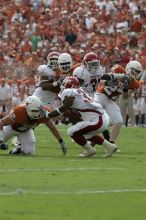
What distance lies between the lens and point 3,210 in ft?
24.2

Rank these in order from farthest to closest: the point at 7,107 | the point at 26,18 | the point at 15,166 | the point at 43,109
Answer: the point at 26,18 < the point at 7,107 < the point at 43,109 < the point at 15,166

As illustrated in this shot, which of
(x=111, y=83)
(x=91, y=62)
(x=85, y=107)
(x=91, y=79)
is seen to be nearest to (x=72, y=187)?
(x=85, y=107)

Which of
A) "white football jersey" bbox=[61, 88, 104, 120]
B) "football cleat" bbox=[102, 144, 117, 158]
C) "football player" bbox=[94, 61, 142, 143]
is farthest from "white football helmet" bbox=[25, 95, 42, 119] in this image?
"football player" bbox=[94, 61, 142, 143]

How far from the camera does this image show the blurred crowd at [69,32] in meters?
25.4

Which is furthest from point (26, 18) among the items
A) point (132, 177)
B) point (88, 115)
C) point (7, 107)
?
point (132, 177)

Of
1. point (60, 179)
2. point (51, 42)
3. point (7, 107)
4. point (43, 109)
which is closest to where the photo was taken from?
point (60, 179)

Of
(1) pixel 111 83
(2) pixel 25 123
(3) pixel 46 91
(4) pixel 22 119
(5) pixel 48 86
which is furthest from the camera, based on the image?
(3) pixel 46 91

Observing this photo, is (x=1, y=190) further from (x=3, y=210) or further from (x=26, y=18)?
(x=26, y=18)

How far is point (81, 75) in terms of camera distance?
1420cm

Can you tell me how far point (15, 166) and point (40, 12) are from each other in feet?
63.2

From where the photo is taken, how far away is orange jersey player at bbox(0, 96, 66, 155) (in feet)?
39.5

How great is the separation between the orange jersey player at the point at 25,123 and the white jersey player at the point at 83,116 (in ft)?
0.66

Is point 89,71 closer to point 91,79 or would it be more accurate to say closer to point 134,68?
point 91,79

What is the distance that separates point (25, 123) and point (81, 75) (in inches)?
85.4
